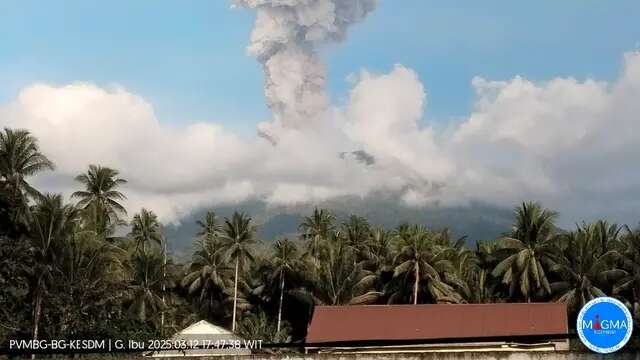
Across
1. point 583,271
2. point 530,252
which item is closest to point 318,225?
point 530,252

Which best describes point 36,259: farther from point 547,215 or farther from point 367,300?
point 547,215

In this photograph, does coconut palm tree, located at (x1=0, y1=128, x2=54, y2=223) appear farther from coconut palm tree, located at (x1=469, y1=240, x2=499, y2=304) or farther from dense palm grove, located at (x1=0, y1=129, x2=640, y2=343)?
coconut palm tree, located at (x1=469, y1=240, x2=499, y2=304)

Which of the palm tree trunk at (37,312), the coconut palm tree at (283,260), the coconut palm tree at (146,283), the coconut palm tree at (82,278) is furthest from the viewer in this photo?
the coconut palm tree at (283,260)

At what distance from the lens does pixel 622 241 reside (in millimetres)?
58188

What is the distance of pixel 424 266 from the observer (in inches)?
2243

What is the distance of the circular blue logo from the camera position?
12.1m

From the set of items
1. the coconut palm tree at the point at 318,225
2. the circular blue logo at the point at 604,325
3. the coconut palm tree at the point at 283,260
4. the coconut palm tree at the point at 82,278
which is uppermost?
the coconut palm tree at the point at 318,225

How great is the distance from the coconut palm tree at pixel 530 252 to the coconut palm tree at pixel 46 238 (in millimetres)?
36402

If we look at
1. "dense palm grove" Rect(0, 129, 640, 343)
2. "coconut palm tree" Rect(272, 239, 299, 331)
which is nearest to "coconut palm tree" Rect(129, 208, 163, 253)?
"dense palm grove" Rect(0, 129, 640, 343)

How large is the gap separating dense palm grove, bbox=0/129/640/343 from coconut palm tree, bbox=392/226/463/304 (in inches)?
4.6

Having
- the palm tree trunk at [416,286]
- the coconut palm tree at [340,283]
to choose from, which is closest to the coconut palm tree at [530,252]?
the palm tree trunk at [416,286]

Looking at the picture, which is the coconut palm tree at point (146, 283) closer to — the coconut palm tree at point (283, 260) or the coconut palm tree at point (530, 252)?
the coconut palm tree at point (283, 260)

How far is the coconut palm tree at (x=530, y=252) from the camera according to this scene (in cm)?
5669

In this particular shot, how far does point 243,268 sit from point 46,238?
2727cm
